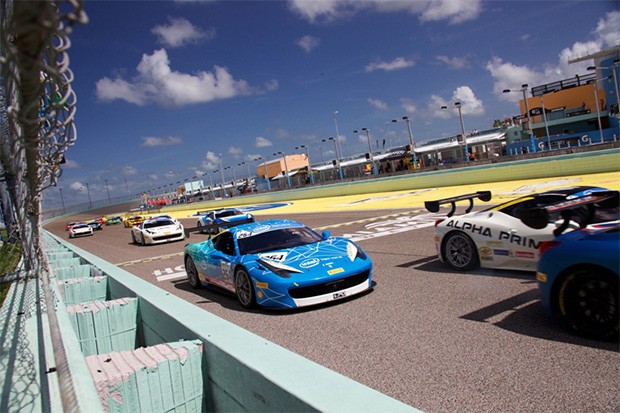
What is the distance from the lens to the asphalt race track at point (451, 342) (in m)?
3.68

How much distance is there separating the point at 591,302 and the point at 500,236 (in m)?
2.82

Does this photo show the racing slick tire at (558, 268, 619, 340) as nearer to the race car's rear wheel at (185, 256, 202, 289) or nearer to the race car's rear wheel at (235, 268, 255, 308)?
the race car's rear wheel at (235, 268, 255, 308)

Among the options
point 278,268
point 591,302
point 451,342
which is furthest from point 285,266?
point 591,302

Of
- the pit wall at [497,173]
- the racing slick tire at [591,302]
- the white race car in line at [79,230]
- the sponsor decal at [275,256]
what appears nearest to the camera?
the racing slick tire at [591,302]

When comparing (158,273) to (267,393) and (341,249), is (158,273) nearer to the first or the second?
(341,249)

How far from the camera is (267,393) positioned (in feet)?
7.88

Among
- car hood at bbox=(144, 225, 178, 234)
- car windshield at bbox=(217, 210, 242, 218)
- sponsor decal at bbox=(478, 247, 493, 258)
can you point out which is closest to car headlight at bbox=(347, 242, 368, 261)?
sponsor decal at bbox=(478, 247, 493, 258)

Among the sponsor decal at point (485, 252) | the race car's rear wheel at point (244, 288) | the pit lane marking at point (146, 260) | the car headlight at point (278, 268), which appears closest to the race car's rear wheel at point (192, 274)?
the race car's rear wheel at point (244, 288)

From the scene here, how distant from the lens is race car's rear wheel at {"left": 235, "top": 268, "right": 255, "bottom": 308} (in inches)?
290

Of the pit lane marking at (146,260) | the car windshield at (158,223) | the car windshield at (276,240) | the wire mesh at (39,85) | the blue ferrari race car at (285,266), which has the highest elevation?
the wire mesh at (39,85)

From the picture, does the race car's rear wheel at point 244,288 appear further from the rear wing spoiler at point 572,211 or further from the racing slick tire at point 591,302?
the racing slick tire at point 591,302

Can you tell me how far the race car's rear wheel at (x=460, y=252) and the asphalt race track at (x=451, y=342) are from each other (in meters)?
0.18

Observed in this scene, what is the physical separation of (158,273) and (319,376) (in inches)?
425

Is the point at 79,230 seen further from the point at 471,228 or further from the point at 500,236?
the point at 500,236
